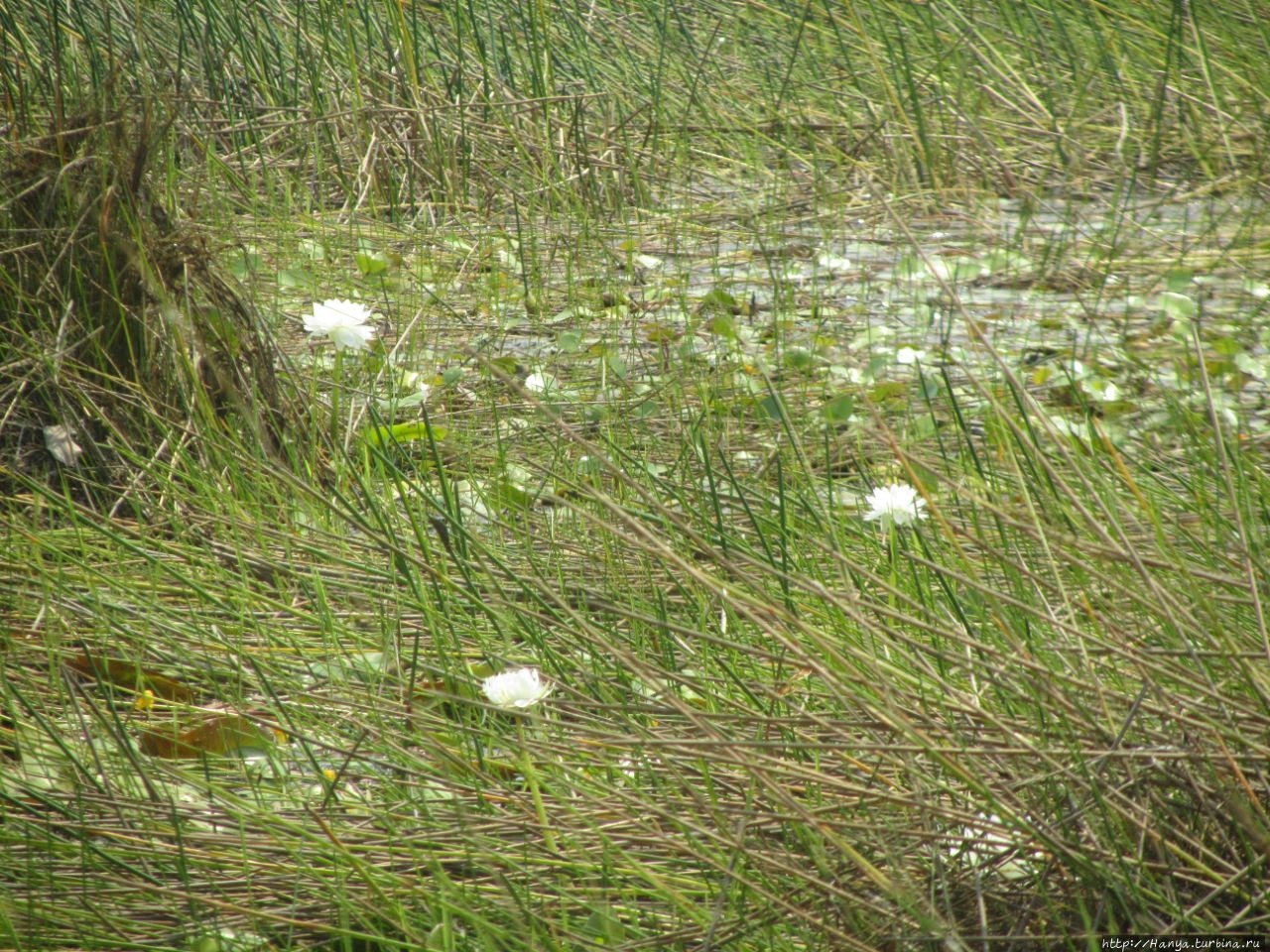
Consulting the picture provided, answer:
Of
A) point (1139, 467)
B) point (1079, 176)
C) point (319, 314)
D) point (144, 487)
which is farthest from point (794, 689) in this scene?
point (1079, 176)

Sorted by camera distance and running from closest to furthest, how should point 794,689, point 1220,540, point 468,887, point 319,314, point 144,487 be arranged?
point 468,887 → point 1220,540 → point 794,689 → point 319,314 → point 144,487

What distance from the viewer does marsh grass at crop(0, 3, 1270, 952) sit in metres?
1.05

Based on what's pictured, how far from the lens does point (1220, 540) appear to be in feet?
4.33

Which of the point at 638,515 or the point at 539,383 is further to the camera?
the point at 539,383

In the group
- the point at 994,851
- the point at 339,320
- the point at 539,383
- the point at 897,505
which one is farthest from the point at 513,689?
A: the point at 539,383

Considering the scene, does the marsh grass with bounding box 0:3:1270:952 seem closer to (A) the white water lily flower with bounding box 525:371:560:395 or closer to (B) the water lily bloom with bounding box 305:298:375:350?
(A) the white water lily flower with bounding box 525:371:560:395

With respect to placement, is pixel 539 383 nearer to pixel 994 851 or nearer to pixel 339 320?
pixel 339 320

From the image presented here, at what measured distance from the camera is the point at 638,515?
1859 mm

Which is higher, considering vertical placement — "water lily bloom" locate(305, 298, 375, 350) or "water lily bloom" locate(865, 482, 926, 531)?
"water lily bloom" locate(305, 298, 375, 350)

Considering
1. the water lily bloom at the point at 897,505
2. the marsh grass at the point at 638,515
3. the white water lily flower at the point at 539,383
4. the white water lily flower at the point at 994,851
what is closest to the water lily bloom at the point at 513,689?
the marsh grass at the point at 638,515

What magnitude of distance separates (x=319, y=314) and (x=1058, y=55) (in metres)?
4.07

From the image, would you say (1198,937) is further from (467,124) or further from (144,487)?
(467,124)

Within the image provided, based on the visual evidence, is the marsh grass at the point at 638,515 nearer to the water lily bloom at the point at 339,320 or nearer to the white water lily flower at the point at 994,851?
the white water lily flower at the point at 994,851

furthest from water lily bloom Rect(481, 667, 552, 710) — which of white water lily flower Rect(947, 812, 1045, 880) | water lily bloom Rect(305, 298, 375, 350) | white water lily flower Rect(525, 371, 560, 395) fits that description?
white water lily flower Rect(525, 371, 560, 395)
